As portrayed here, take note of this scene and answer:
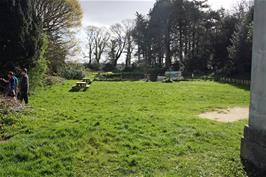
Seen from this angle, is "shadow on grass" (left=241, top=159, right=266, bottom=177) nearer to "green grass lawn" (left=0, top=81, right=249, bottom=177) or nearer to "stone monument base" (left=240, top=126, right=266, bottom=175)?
"stone monument base" (left=240, top=126, right=266, bottom=175)

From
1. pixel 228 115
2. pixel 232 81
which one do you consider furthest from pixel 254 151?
pixel 232 81

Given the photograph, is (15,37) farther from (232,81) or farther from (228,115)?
(232,81)

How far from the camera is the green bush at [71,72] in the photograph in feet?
99.3

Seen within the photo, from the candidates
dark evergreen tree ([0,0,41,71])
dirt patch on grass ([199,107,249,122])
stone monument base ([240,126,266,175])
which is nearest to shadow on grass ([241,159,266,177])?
stone monument base ([240,126,266,175])

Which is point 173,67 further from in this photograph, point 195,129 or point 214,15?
point 195,129

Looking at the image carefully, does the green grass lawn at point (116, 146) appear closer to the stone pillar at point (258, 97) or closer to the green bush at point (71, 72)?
the stone pillar at point (258, 97)

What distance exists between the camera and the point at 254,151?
631cm

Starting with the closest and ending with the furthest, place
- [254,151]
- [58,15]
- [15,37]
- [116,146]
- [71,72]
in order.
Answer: [254,151] → [116,146] → [15,37] → [58,15] → [71,72]

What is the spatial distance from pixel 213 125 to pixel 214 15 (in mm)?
39229

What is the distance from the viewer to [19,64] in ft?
48.7

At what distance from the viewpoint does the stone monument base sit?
20.1ft

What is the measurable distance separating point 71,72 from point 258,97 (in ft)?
86.2

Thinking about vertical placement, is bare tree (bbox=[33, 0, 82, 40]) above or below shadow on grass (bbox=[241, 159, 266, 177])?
above

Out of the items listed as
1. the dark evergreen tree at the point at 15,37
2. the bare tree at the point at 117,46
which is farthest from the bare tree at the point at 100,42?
the dark evergreen tree at the point at 15,37
